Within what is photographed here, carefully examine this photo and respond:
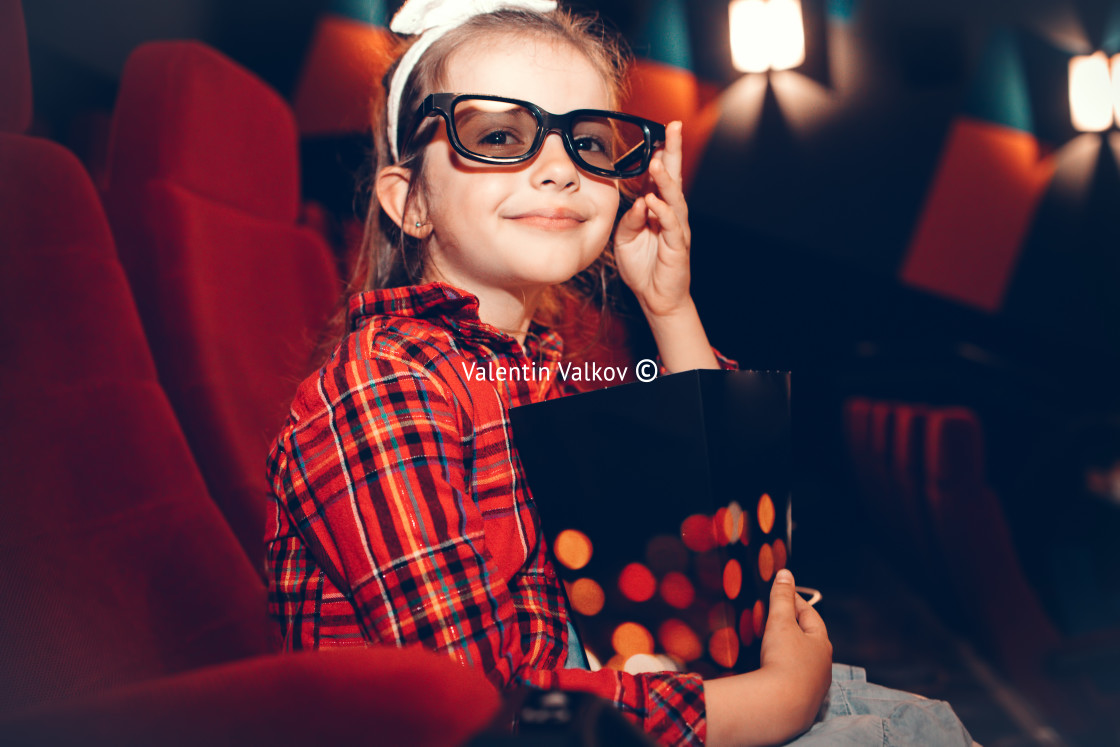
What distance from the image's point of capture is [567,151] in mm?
484

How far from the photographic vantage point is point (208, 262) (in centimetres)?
71

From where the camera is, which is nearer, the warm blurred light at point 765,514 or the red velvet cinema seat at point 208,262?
the warm blurred light at point 765,514

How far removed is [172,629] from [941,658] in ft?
4.39

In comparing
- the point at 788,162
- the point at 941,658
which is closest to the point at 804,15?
the point at 788,162

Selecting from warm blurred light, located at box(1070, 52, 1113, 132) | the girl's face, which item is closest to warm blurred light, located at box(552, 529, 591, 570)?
the girl's face

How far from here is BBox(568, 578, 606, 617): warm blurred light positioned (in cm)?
42

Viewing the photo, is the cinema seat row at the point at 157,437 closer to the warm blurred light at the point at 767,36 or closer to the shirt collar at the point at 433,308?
the shirt collar at the point at 433,308

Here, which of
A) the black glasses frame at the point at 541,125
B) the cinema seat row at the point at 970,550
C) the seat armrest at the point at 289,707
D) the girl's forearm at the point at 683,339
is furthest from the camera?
the cinema seat row at the point at 970,550

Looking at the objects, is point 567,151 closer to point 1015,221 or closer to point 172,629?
point 172,629

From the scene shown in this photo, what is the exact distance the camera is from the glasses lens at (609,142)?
490 millimetres

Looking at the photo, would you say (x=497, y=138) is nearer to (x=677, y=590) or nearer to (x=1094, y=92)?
(x=677, y=590)

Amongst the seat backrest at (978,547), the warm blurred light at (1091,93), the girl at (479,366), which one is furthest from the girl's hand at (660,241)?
the warm blurred light at (1091,93)

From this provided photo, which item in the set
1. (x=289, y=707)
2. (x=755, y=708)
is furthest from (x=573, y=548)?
(x=289, y=707)

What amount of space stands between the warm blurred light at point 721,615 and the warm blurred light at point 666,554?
3 centimetres
